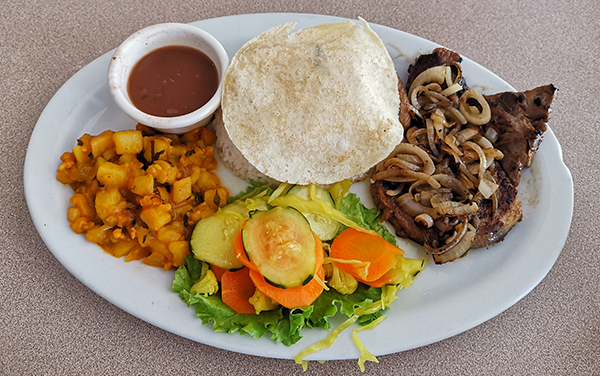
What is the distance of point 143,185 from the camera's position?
7.76 feet

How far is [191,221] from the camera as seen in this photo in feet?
8.20

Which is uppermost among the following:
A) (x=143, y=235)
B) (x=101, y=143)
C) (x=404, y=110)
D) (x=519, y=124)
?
(x=519, y=124)

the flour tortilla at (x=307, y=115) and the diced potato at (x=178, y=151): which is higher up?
the flour tortilla at (x=307, y=115)

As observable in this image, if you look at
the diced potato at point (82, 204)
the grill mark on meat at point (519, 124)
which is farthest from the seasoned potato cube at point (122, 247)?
the grill mark on meat at point (519, 124)

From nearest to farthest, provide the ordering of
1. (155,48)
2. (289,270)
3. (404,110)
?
(289,270)
(155,48)
(404,110)

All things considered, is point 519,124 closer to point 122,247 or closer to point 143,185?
point 143,185

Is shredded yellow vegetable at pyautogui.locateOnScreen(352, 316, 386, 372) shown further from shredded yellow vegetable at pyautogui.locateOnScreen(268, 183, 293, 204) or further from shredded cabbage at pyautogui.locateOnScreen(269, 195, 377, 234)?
shredded yellow vegetable at pyautogui.locateOnScreen(268, 183, 293, 204)

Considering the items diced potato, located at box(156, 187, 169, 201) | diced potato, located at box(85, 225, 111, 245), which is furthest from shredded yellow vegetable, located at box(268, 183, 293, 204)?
diced potato, located at box(85, 225, 111, 245)

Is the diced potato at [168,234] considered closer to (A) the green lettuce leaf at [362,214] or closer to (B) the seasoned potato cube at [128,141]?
(B) the seasoned potato cube at [128,141]

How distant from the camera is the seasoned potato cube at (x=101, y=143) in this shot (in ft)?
8.02

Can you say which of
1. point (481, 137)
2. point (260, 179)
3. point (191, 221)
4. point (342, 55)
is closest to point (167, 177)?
point (191, 221)

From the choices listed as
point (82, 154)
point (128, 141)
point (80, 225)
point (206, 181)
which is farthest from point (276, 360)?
point (82, 154)

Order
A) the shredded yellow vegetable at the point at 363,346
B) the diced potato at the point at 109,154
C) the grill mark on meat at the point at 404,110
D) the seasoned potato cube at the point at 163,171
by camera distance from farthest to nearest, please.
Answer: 1. the grill mark on meat at the point at 404,110
2. the diced potato at the point at 109,154
3. the seasoned potato cube at the point at 163,171
4. the shredded yellow vegetable at the point at 363,346

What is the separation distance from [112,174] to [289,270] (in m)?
1.16
